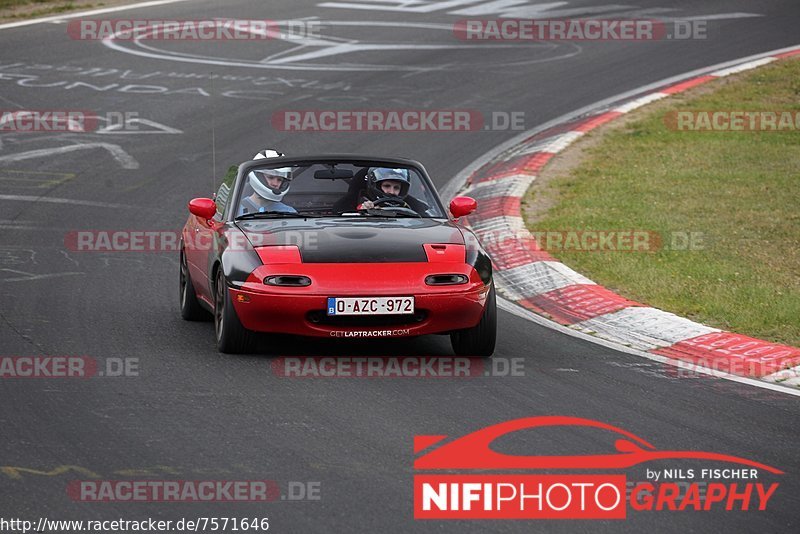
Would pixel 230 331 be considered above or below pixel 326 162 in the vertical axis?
below

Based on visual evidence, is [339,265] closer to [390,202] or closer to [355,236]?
[355,236]

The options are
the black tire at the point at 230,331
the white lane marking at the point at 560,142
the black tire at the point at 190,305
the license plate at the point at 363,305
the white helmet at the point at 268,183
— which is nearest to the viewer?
the license plate at the point at 363,305

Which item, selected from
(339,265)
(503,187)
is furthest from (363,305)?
(503,187)

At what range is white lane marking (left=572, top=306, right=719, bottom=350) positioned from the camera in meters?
9.73

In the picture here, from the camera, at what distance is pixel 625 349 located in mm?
9508

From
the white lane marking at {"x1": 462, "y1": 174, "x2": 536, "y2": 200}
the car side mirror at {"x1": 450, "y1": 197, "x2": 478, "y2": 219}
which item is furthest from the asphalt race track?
the car side mirror at {"x1": 450, "y1": 197, "x2": 478, "y2": 219}

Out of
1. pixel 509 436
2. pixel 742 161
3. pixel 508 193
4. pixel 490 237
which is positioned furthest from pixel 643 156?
pixel 509 436

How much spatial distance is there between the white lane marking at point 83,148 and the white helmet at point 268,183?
22.2ft

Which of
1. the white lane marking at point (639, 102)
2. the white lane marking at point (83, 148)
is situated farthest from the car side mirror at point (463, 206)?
the white lane marking at point (639, 102)

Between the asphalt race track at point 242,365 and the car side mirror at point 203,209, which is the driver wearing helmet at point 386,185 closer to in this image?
the car side mirror at point 203,209

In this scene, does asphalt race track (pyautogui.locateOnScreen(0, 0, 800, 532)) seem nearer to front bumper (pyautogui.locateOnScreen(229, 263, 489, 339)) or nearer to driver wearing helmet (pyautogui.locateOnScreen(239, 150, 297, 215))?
front bumper (pyautogui.locateOnScreen(229, 263, 489, 339))

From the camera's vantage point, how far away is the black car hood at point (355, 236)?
8.77 m

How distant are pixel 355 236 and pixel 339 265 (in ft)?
1.39

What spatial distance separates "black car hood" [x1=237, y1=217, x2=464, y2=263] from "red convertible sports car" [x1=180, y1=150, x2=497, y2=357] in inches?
0.4
